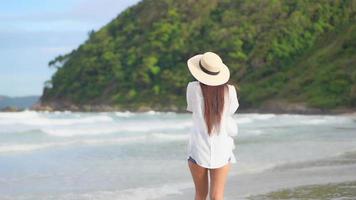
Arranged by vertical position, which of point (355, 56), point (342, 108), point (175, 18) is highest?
point (175, 18)

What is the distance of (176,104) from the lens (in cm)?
8638

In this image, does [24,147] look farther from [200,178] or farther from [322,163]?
[200,178]

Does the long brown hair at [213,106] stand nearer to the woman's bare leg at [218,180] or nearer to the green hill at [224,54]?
the woman's bare leg at [218,180]

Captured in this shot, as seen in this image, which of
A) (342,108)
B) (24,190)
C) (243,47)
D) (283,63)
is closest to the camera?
(24,190)

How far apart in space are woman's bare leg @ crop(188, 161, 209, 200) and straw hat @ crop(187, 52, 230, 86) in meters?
0.64

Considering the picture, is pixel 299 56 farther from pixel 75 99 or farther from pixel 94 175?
pixel 94 175

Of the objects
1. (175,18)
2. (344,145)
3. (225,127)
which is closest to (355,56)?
(175,18)

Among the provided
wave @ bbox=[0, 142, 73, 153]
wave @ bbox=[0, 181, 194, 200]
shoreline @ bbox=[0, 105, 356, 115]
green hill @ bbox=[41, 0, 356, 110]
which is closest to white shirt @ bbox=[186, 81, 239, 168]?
wave @ bbox=[0, 181, 194, 200]

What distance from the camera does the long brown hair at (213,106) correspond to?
5148 millimetres

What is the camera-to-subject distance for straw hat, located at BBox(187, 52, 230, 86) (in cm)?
511

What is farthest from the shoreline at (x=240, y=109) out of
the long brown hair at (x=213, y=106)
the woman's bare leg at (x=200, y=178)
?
the long brown hair at (x=213, y=106)

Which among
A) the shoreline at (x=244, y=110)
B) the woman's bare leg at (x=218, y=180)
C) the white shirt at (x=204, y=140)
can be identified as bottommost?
the shoreline at (x=244, y=110)

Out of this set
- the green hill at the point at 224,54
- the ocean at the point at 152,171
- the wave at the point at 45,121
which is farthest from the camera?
the green hill at the point at 224,54

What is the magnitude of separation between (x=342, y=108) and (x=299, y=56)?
21.6 metres
